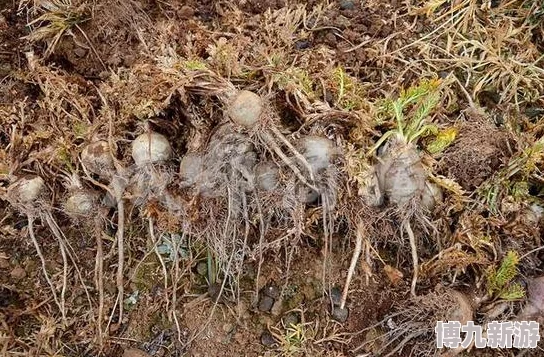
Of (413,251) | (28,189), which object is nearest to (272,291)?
(413,251)

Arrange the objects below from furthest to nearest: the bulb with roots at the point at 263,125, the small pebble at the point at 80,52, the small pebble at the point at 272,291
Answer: the small pebble at the point at 80,52
the small pebble at the point at 272,291
the bulb with roots at the point at 263,125

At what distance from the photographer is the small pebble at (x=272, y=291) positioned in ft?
7.44

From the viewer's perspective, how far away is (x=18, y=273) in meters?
2.30

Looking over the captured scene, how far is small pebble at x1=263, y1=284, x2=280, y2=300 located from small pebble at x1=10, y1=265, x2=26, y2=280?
81 centimetres

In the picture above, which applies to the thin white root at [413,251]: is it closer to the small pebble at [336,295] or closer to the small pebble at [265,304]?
the small pebble at [336,295]

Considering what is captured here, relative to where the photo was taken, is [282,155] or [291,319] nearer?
[282,155]

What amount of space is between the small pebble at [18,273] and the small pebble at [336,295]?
1034mm

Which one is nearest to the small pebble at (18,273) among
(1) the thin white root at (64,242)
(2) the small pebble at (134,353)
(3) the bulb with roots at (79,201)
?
(1) the thin white root at (64,242)

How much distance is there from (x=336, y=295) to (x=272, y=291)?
0.21 m

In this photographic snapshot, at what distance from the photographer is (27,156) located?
227 cm

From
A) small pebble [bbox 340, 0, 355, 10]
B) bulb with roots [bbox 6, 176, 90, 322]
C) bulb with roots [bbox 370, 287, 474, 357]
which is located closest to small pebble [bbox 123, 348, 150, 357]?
bulb with roots [bbox 6, 176, 90, 322]

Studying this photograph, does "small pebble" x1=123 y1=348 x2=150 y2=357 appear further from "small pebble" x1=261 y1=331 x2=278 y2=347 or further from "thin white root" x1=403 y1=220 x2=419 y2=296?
"thin white root" x1=403 y1=220 x2=419 y2=296

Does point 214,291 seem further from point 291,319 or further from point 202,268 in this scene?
point 291,319

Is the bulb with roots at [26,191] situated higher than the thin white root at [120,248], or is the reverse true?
the bulb with roots at [26,191]
